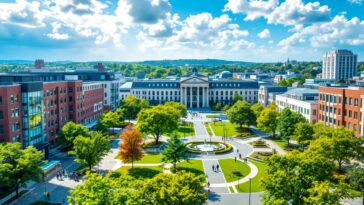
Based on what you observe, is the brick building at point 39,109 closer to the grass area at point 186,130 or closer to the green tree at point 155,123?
the green tree at point 155,123

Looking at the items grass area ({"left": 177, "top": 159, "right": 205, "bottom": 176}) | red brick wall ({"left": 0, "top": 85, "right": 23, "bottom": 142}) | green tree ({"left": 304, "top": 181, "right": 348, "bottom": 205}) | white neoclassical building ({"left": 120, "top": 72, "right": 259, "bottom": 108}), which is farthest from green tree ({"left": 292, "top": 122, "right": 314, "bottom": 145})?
white neoclassical building ({"left": 120, "top": 72, "right": 259, "bottom": 108})

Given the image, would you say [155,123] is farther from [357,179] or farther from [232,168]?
[357,179]

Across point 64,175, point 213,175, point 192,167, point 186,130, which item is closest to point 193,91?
point 186,130

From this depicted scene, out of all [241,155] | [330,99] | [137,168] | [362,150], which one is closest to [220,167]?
[241,155]

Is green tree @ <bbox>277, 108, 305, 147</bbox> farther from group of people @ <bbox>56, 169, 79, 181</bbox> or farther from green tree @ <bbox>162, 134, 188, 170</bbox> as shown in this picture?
group of people @ <bbox>56, 169, 79, 181</bbox>

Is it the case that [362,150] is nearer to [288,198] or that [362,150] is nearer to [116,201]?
[288,198]

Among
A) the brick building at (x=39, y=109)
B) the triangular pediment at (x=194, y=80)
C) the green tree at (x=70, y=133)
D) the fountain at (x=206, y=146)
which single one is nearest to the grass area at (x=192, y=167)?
the fountain at (x=206, y=146)

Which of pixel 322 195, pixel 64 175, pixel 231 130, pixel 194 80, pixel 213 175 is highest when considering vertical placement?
pixel 194 80
